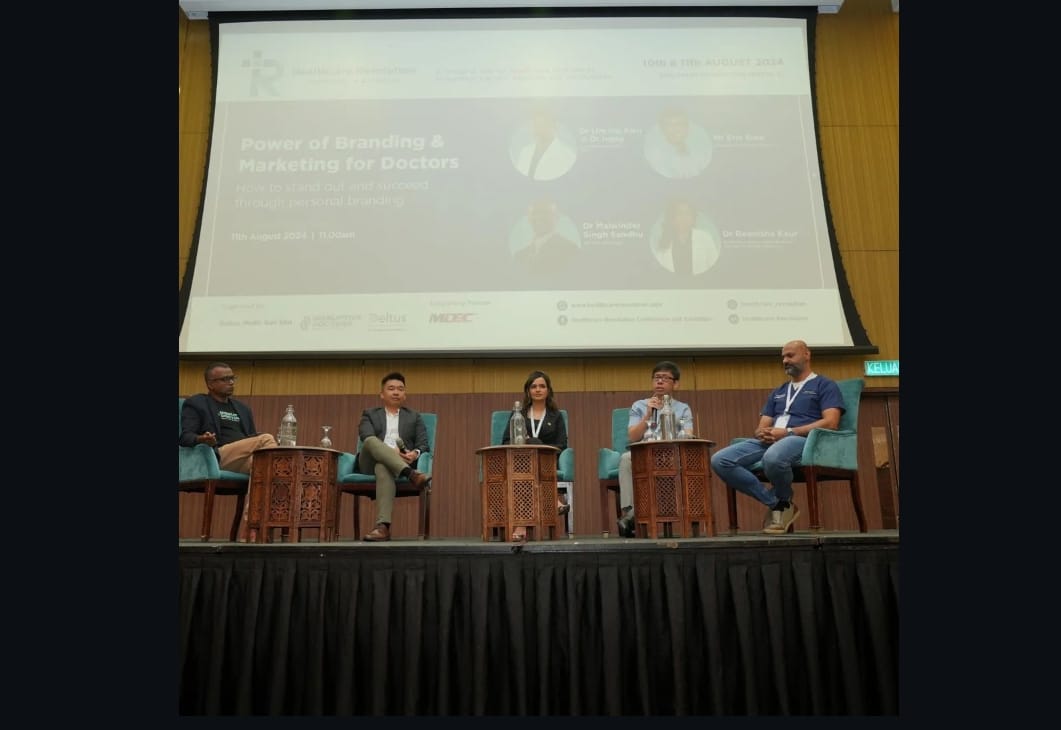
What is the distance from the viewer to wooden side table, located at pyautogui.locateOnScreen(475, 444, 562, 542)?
3.44 meters

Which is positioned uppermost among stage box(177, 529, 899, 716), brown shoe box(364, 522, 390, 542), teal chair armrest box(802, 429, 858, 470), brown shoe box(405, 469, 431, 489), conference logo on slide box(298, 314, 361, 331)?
conference logo on slide box(298, 314, 361, 331)

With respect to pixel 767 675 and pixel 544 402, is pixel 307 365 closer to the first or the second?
pixel 544 402

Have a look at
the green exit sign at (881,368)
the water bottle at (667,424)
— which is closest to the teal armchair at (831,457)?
the water bottle at (667,424)

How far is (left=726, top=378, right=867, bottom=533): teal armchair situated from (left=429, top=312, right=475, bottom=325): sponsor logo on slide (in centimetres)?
221

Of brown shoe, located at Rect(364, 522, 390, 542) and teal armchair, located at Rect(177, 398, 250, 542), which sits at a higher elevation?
teal armchair, located at Rect(177, 398, 250, 542)

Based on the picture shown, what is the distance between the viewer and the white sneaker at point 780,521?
4.01 metres

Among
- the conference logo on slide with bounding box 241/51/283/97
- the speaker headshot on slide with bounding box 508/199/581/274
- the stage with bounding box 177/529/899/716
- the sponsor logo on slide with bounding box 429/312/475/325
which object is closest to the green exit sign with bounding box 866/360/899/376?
the speaker headshot on slide with bounding box 508/199/581/274

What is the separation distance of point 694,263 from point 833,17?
2433mm

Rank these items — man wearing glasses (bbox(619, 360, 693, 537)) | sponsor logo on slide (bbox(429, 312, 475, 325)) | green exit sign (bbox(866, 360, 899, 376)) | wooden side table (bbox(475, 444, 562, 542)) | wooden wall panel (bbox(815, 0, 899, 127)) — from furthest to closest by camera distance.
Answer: wooden wall panel (bbox(815, 0, 899, 127)) → green exit sign (bbox(866, 360, 899, 376)) → sponsor logo on slide (bbox(429, 312, 475, 325)) → man wearing glasses (bbox(619, 360, 693, 537)) → wooden side table (bbox(475, 444, 562, 542))

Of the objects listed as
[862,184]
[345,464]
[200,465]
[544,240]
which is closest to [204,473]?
[200,465]

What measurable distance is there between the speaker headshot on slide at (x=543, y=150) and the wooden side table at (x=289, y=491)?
2816 mm

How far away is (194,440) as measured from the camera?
4.10 meters

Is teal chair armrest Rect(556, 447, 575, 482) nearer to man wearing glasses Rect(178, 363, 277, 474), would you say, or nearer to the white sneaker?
the white sneaker

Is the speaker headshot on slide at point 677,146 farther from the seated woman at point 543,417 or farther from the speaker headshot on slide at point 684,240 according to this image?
the seated woman at point 543,417
